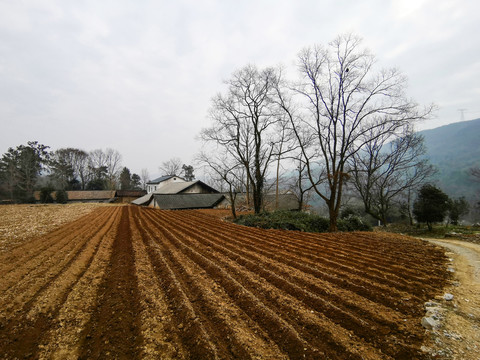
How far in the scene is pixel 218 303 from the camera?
388 cm

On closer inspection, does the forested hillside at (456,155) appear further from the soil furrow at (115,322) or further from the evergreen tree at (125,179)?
the evergreen tree at (125,179)

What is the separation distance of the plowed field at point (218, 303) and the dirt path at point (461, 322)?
24 centimetres

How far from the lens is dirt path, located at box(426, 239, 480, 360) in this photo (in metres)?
2.58

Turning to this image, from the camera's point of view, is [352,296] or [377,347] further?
[352,296]

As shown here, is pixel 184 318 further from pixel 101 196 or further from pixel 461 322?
pixel 101 196

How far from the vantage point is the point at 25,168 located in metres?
45.5

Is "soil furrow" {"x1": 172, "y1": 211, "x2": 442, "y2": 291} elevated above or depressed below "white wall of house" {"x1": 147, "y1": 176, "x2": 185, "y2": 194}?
below

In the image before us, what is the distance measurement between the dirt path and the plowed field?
0.24 metres

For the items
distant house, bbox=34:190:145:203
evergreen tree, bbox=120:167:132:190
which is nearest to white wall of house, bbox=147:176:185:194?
distant house, bbox=34:190:145:203

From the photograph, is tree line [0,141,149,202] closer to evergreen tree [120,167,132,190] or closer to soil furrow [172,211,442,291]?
evergreen tree [120,167,132,190]

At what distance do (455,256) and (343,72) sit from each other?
10.0m

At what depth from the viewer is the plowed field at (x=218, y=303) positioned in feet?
9.25

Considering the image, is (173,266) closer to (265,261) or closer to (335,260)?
(265,261)

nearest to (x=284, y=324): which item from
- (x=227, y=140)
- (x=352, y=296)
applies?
(x=352, y=296)
